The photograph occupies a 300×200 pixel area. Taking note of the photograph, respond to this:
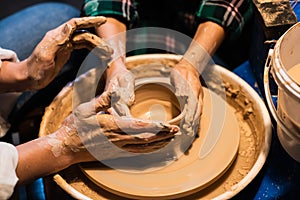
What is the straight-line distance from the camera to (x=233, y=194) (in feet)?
4.36

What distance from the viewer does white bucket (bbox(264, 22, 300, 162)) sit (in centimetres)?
111

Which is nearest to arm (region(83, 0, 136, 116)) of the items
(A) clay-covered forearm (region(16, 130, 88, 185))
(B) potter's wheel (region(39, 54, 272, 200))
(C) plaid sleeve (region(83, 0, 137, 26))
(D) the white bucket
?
(C) plaid sleeve (region(83, 0, 137, 26))

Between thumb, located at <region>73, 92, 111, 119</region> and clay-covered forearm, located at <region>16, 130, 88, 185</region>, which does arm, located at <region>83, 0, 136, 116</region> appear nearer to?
thumb, located at <region>73, 92, 111, 119</region>

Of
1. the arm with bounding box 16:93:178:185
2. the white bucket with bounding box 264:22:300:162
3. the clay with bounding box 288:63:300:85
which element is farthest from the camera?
the arm with bounding box 16:93:178:185

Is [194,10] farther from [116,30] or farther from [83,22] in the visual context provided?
[83,22]

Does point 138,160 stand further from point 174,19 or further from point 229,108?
point 174,19

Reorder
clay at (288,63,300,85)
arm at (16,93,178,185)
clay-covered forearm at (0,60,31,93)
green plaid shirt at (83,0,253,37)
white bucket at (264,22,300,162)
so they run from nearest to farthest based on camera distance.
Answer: white bucket at (264,22,300,162) < clay at (288,63,300,85) < arm at (16,93,178,185) < clay-covered forearm at (0,60,31,93) < green plaid shirt at (83,0,253,37)

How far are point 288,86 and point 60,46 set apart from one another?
0.78 metres

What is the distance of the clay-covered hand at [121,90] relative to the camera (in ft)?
4.64

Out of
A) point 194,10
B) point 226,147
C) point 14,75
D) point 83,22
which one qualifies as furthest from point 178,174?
point 194,10

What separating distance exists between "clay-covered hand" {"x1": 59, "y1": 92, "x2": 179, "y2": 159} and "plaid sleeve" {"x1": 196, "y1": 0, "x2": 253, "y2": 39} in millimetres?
570

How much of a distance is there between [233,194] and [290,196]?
0.72 ft

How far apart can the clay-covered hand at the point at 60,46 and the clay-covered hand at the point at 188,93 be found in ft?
0.83

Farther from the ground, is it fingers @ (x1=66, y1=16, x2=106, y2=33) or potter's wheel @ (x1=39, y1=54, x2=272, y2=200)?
fingers @ (x1=66, y1=16, x2=106, y2=33)
